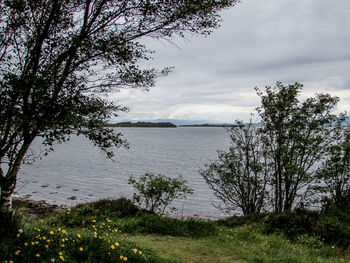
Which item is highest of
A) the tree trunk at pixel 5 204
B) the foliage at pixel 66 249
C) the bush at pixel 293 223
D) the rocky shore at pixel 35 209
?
the tree trunk at pixel 5 204

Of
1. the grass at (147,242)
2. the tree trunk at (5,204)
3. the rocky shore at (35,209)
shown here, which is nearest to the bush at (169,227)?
the grass at (147,242)

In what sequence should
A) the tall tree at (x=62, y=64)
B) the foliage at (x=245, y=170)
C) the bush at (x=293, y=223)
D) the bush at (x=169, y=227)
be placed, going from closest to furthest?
the tall tree at (x=62, y=64) < the bush at (x=169, y=227) < the bush at (x=293, y=223) < the foliage at (x=245, y=170)

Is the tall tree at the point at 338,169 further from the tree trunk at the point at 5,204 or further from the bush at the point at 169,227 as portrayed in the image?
the tree trunk at the point at 5,204

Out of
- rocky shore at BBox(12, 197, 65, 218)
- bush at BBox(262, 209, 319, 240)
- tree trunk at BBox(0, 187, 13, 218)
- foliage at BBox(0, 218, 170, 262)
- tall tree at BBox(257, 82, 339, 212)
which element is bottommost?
rocky shore at BBox(12, 197, 65, 218)

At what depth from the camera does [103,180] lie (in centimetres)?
3119

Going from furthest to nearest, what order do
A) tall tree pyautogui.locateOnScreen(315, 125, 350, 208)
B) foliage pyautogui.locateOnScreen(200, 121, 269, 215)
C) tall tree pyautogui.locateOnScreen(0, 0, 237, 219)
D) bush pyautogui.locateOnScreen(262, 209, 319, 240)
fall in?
foliage pyautogui.locateOnScreen(200, 121, 269, 215), tall tree pyautogui.locateOnScreen(315, 125, 350, 208), bush pyautogui.locateOnScreen(262, 209, 319, 240), tall tree pyautogui.locateOnScreen(0, 0, 237, 219)

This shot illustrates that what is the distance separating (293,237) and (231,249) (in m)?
3.02

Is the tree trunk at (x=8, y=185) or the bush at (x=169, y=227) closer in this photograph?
the tree trunk at (x=8, y=185)

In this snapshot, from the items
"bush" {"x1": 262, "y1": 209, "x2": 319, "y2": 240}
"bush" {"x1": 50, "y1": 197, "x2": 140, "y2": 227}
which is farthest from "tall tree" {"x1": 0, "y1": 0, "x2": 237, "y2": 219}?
"bush" {"x1": 262, "y1": 209, "x2": 319, "y2": 240}

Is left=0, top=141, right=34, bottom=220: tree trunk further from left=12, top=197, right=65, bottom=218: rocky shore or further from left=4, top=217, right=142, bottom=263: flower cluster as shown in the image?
left=12, top=197, right=65, bottom=218: rocky shore

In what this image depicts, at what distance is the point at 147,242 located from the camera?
24.2 ft

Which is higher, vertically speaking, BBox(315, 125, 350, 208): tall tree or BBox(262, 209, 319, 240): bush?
BBox(315, 125, 350, 208): tall tree

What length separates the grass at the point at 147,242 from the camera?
18.2 feet

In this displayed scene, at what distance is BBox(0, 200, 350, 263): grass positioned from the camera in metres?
5.54
